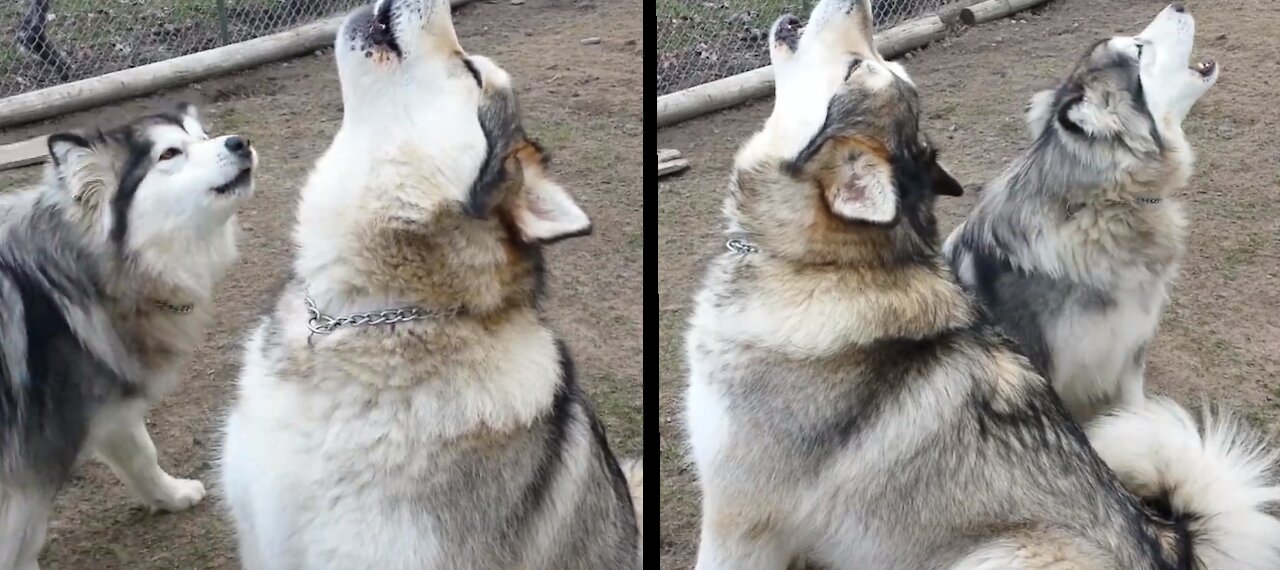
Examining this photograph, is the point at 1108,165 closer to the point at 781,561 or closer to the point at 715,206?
the point at 781,561

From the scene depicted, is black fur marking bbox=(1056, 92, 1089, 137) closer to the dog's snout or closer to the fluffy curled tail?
the fluffy curled tail

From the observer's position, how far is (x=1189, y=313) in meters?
4.12

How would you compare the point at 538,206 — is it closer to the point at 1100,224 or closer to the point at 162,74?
the point at 1100,224

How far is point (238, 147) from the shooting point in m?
2.67

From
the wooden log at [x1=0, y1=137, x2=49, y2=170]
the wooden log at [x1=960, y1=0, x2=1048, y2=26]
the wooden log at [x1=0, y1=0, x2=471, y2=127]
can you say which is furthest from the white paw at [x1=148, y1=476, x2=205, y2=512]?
the wooden log at [x1=960, y1=0, x2=1048, y2=26]

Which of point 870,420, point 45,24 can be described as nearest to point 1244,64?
point 870,420

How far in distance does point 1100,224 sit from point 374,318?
89.5 inches

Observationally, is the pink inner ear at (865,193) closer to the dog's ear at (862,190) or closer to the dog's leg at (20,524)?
A: the dog's ear at (862,190)

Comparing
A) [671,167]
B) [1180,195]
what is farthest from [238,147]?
[1180,195]

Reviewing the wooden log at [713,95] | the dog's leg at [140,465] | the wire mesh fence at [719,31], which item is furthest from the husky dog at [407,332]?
the wire mesh fence at [719,31]

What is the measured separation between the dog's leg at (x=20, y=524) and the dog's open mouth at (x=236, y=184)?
0.90 meters

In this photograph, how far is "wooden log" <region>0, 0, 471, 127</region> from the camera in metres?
5.47

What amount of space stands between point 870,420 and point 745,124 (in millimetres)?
3501

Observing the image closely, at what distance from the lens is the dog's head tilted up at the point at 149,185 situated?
2588mm
